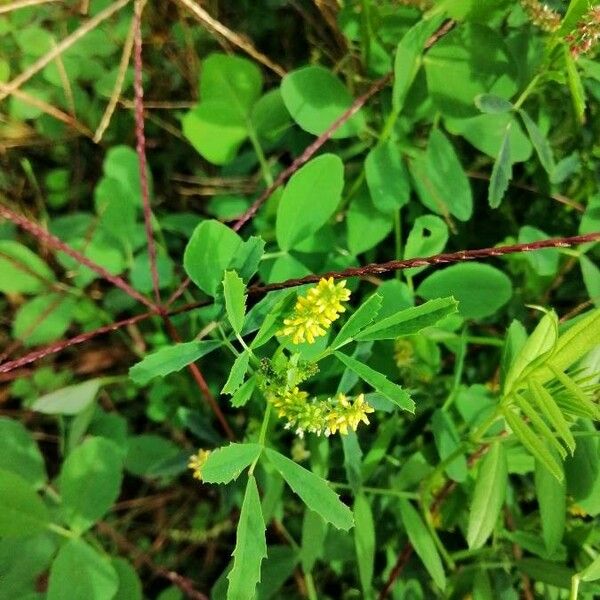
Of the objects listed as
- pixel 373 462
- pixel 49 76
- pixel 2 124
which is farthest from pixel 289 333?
pixel 2 124

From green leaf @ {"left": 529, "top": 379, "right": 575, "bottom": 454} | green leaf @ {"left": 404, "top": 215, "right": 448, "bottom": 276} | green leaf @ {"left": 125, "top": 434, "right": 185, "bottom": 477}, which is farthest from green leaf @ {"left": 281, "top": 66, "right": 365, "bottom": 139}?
green leaf @ {"left": 125, "top": 434, "right": 185, "bottom": 477}

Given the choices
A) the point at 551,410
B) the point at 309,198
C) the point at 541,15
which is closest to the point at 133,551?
the point at 309,198

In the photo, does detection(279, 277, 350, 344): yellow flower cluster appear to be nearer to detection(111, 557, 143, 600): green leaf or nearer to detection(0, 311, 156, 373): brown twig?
detection(0, 311, 156, 373): brown twig

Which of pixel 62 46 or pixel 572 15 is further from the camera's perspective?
pixel 62 46

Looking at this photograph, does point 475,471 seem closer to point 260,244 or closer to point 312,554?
point 312,554

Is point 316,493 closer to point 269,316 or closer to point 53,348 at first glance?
point 269,316

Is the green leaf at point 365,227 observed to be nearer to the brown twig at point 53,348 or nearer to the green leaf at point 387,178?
the green leaf at point 387,178
